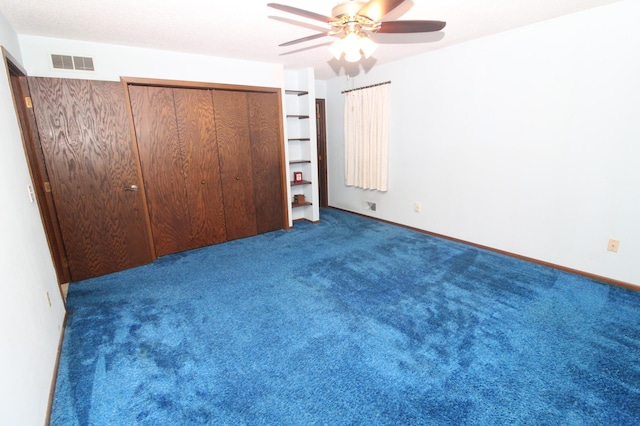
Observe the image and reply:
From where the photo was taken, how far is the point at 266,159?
4355 millimetres

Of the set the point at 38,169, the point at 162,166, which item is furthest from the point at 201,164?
the point at 38,169

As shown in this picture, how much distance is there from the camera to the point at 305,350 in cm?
203

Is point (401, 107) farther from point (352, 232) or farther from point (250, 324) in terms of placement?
point (250, 324)

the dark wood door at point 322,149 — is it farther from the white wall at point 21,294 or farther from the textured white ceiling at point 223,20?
the white wall at point 21,294

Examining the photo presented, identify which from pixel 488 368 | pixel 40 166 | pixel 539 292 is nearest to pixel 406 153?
pixel 539 292

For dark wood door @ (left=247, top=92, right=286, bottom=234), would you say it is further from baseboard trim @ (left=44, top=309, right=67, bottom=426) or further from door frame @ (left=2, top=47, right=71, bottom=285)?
baseboard trim @ (left=44, top=309, right=67, bottom=426)

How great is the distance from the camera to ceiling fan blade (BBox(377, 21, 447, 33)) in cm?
201

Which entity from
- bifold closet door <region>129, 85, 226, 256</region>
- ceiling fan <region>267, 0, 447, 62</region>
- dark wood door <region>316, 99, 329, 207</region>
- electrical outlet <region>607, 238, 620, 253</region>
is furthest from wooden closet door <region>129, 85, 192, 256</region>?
electrical outlet <region>607, 238, 620, 253</region>

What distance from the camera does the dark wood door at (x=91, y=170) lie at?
2859mm

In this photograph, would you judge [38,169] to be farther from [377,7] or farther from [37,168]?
[377,7]

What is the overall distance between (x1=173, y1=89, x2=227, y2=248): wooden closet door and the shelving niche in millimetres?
1156

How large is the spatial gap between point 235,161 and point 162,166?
91 centimetres

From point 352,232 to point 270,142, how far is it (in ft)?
5.94

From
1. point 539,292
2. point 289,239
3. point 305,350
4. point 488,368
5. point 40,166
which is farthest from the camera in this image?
point 289,239
